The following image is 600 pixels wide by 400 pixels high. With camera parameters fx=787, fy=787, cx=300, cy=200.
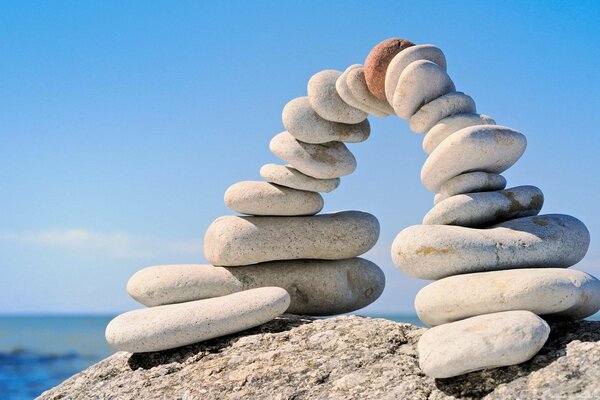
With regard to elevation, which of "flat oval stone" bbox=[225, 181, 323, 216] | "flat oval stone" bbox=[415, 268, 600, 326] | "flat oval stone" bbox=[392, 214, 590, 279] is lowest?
"flat oval stone" bbox=[415, 268, 600, 326]

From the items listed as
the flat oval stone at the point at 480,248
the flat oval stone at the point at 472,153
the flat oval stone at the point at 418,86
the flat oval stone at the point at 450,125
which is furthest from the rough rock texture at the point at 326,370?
the flat oval stone at the point at 418,86

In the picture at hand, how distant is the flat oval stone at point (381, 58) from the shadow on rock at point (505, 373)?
2.84m

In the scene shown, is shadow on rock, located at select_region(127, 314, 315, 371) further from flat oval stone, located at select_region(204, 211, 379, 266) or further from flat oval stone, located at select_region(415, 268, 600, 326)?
flat oval stone, located at select_region(415, 268, 600, 326)

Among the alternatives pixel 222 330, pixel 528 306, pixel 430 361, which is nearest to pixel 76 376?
pixel 222 330

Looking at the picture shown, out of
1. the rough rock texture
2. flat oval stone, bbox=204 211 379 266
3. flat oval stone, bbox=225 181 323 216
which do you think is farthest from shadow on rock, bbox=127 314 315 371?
flat oval stone, bbox=225 181 323 216

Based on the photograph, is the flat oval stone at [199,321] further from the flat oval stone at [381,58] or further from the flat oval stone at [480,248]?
the flat oval stone at [381,58]

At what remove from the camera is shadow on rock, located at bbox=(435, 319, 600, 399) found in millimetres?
5121

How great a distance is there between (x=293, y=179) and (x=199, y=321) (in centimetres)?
178

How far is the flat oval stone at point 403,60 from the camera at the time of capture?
22.4 ft

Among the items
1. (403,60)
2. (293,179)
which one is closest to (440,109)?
(403,60)

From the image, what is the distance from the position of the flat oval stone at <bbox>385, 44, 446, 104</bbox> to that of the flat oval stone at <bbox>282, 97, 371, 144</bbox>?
0.89m

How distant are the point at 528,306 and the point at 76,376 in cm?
413

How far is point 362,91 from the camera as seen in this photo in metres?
7.39

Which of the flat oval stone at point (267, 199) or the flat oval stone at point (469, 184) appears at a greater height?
the flat oval stone at point (267, 199)
